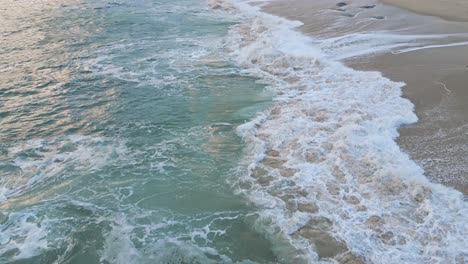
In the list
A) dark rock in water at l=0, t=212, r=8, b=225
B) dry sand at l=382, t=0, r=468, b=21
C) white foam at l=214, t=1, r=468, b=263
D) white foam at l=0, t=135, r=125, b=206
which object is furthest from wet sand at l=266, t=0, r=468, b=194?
dark rock in water at l=0, t=212, r=8, b=225

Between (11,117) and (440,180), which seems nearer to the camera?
(440,180)

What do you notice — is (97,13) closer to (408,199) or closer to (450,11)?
(450,11)

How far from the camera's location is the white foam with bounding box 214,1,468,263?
5980 millimetres

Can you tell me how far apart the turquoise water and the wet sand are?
3624 mm

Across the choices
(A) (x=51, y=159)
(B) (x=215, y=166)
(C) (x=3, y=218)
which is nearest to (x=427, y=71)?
(B) (x=215, y=166)

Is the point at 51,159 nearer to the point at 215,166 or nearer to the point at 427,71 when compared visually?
the point at 215,166

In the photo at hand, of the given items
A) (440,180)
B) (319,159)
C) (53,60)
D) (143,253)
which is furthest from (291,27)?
(143,253)

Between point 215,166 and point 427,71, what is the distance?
6953 millimetres

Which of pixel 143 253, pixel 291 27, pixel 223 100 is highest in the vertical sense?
pixel 291 27

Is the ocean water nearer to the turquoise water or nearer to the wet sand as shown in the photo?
the turquoise water

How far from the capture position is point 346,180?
7508 millimetres

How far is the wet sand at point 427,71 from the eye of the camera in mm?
7699

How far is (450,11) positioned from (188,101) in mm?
12581

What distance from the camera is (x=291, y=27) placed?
742 inches
